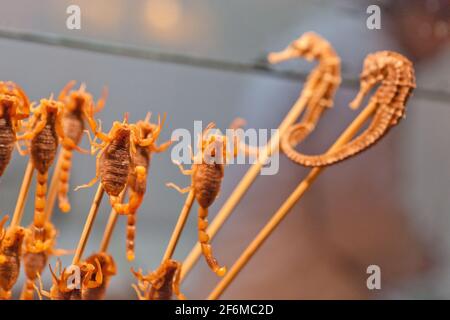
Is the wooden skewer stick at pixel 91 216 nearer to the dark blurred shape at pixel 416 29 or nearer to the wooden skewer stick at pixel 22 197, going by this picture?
the wooden skewer stick at pixel 22 197

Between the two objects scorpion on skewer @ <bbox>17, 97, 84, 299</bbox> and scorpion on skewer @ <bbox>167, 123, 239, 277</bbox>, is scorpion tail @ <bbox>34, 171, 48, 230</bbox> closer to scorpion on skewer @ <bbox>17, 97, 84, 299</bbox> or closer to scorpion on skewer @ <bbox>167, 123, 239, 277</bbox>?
scorpion on skewer @ <bbox>17, 97, 84, 299</bbox>

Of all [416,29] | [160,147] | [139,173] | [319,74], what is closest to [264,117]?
[319,74]

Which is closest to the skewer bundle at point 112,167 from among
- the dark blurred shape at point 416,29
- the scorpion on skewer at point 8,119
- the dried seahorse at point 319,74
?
the scorpion on skewer at point 8,119

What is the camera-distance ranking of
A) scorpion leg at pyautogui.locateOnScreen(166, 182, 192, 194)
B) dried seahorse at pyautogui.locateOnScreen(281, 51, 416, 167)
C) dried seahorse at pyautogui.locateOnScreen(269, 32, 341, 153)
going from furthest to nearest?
dried seahorse at pyautogui.locateOnScreen(269, 32, 341, 153)
dried seahorse at pyautogui.locateOnScreen(281, 51, 416, 167)
scorpion leg at pyautogui.locateOnScreen(166, 182, 192, 194)

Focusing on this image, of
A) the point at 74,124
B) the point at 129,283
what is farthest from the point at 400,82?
the point at 129,283

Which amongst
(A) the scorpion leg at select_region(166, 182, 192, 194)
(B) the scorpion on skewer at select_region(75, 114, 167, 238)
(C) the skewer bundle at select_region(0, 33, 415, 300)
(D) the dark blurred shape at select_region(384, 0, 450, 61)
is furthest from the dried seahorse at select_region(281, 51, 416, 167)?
(D) the dark blurred shape at select_region(384, 0, 450, 61)

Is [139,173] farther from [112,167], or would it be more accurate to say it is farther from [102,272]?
[102,272]
